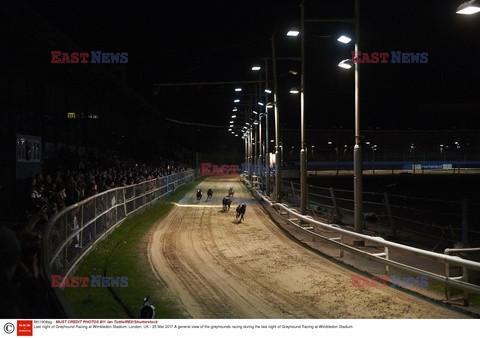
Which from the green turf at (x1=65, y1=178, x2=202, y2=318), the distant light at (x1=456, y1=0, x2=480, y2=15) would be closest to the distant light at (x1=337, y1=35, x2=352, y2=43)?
the distant light at (x1=456, y1=0, x2=480, y2=15)

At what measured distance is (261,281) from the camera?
848 cm

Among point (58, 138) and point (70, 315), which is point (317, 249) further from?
point (58, 138)

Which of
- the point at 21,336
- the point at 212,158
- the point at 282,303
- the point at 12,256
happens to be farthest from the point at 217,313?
the point at 212,158

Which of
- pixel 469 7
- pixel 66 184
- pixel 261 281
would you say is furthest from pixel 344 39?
pixel 66 184

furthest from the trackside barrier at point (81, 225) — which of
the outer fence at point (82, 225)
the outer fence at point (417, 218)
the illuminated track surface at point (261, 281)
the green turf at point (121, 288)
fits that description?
the outer fence at point (417, 218)

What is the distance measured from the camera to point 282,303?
7086 mm

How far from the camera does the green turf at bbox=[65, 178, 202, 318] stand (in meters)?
6.58

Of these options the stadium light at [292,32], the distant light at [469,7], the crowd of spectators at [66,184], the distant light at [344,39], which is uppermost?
the stadium light at [292,32]

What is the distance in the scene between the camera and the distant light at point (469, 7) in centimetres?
663

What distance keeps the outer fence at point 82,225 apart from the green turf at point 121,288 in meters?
0.30

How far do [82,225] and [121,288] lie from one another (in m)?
2.35

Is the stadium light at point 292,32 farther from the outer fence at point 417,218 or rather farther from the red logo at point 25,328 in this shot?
the red logo at point 25,328

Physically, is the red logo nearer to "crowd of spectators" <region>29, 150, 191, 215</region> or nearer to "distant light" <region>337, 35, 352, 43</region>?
"crowd of spectators" <region>29, 150, 191, 215</region>

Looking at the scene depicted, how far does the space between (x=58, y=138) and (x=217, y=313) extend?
1591 centimetres
